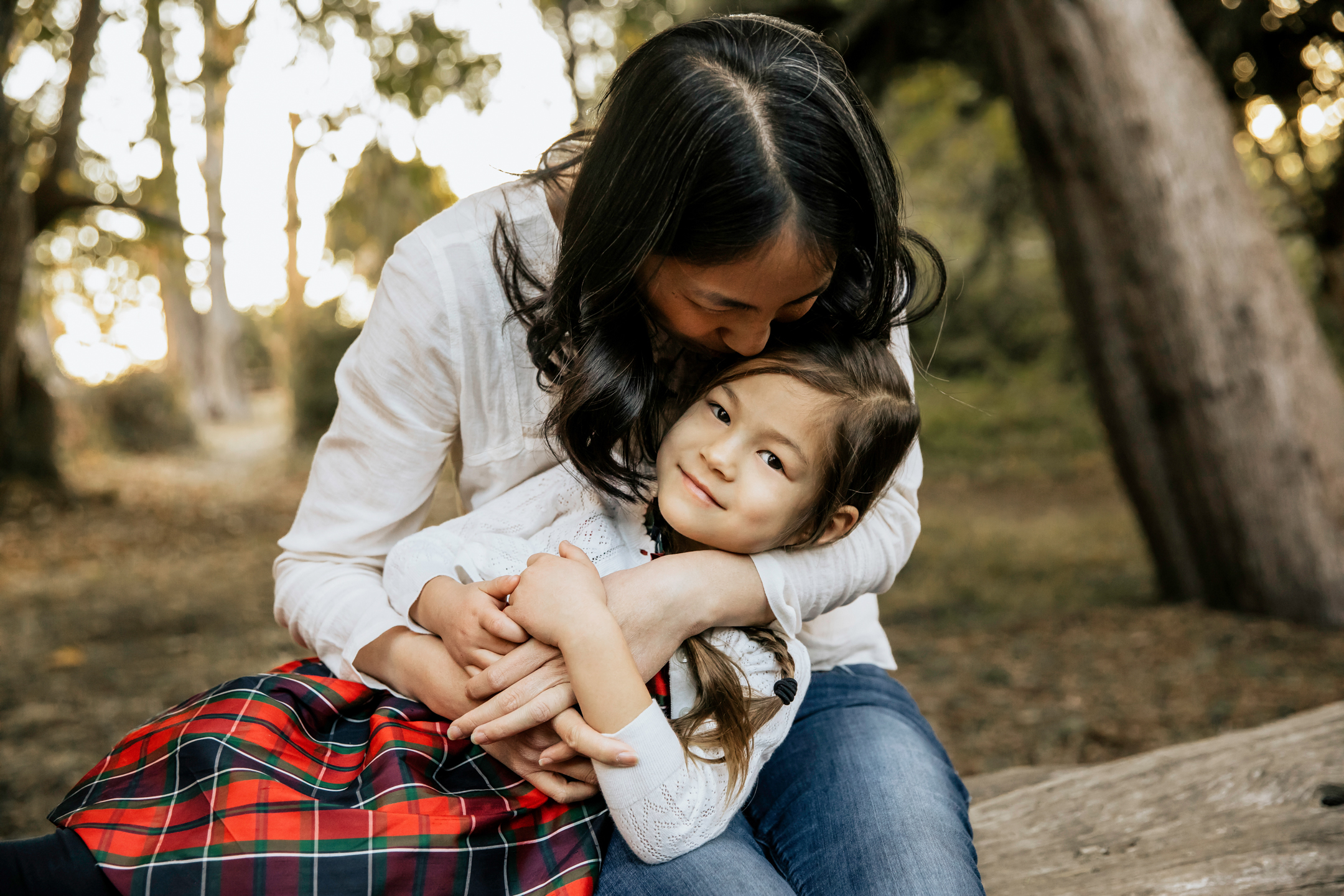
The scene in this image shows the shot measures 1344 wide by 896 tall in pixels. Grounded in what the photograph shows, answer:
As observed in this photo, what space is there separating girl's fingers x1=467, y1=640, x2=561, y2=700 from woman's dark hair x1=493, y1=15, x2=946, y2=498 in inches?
10.9

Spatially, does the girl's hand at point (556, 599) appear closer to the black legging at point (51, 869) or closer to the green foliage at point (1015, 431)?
the black legging at point (51, 869)

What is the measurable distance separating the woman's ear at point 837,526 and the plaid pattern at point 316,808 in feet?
0.98

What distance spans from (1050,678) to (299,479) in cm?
719

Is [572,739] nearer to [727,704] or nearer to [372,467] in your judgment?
[727,704]

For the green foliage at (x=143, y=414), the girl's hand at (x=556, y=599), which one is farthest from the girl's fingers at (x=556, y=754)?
the green foliage at (x=143, y=414)

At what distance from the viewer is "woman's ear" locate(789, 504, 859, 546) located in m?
1.43

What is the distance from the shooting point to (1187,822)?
1789 millimetres

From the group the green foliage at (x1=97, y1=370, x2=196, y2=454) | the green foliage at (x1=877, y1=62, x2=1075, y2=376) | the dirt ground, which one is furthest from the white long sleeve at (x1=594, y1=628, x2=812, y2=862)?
the green foliage at (x1=97, y1=370, x2=196, y2=454)

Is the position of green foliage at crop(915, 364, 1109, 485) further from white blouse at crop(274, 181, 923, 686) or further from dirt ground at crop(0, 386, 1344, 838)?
white blouse at crop(274, 181, 923, 686)

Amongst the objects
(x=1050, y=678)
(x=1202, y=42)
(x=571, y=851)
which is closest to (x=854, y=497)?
(x=571, y=851)

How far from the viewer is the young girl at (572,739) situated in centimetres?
113

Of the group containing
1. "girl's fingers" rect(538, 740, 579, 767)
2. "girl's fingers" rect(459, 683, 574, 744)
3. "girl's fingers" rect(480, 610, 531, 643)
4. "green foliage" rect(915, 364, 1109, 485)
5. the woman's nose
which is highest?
the woman's nose

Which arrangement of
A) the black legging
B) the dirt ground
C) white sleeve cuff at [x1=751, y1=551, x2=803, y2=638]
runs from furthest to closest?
the dirt ground, white sleeve cuff at [x1=751, y1=551, x2=803, y2=638], the black legging

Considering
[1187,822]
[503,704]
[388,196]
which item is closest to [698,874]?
[503,704]
